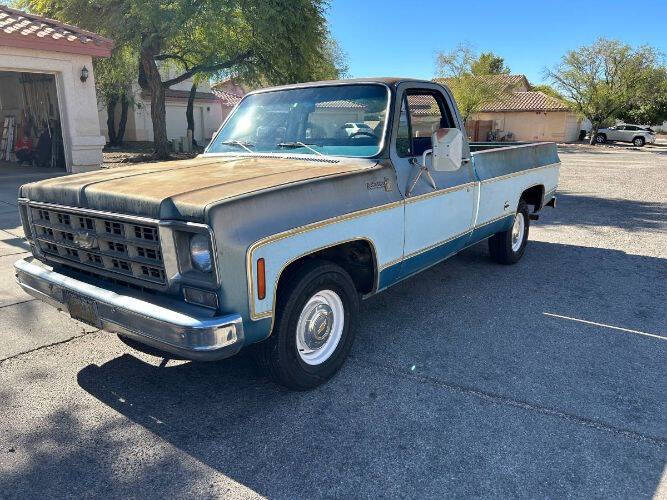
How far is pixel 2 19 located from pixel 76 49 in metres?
1.70

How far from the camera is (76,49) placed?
12.2 m

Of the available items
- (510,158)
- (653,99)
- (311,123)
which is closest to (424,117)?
(311,123)

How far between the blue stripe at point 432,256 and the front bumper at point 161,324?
143 cm

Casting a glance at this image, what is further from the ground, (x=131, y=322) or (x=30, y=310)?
(x=131, y=322)

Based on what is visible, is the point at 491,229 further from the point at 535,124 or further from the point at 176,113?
the point at 535,124

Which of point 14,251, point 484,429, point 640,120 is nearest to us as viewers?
point 484,429

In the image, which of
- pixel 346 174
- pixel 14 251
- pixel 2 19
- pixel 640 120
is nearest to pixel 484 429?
pixel 346 174

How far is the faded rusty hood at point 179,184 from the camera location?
274cm

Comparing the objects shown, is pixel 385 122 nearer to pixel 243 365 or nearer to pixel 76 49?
pixel 243 365

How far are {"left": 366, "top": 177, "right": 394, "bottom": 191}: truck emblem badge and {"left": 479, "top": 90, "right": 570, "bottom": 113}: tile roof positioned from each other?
143 ft

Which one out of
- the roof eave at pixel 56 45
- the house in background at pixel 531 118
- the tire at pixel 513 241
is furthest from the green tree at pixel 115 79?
the house in background at pixel 531 118

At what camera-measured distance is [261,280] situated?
2.74 m

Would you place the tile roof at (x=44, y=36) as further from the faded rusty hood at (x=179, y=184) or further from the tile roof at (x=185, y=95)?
the tile roof at (x=185, y=95)

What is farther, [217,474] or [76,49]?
[76,49]
